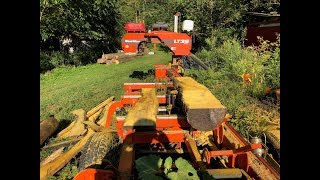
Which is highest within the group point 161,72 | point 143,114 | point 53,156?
point 161,72

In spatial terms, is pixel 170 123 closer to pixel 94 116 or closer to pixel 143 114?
pixel 143 114

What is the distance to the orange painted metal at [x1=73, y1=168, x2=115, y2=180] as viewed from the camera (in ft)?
8.27

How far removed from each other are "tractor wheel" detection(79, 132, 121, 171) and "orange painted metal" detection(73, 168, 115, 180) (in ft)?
2.17

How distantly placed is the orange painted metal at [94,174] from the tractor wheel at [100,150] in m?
0.66

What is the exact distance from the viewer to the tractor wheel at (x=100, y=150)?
3664 millimetres

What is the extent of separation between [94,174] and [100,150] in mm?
1281

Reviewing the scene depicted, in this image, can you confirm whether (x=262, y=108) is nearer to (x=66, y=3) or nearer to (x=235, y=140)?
(x=235, y=140)

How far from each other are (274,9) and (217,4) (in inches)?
171

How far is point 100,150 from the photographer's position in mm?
3820

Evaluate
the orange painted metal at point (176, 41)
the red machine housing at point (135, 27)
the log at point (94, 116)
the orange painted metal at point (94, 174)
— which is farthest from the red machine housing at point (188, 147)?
the red machine housing at point (135, 27)

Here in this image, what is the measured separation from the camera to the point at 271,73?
26.4ft

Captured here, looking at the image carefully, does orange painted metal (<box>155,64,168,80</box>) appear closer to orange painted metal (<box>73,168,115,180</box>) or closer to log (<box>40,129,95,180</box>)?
log (<box>40,129,95,180</box>)

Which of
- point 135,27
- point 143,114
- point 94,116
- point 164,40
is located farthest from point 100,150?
point 135,27
